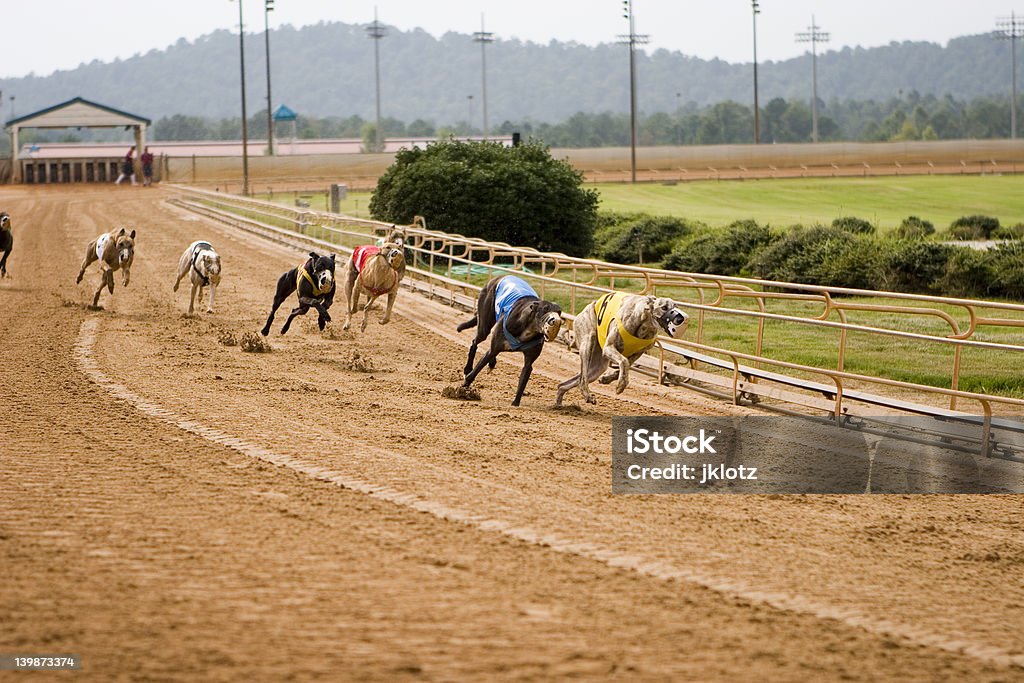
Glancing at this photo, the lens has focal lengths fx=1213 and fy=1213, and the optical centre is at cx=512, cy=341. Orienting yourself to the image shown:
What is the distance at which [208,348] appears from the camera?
46.2 feet

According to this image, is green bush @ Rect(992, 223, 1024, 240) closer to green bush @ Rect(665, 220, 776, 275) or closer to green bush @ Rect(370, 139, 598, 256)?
green bush @ Rect(665, 220, 776, 275)

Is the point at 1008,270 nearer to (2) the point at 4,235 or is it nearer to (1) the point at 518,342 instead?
(1) the point at 518,342

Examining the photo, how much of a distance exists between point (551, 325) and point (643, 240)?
21.1 meters

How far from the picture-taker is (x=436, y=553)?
6160mm

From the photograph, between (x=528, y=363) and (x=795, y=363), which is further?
(x=795, y=363)

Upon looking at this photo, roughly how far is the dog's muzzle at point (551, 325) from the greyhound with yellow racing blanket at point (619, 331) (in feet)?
1.45

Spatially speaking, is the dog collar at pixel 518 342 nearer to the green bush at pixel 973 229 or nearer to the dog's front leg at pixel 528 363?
the dog's front leg at pixel 528 363

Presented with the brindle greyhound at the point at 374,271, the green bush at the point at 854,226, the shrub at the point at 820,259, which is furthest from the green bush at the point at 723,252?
the brindle greyhound at the point at 374,271

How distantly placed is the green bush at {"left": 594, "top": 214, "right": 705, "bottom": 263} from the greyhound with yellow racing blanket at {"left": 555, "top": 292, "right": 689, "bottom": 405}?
19.4m

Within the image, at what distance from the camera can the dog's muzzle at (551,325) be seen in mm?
9992

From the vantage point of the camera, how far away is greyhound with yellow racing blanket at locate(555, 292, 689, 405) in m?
9.70

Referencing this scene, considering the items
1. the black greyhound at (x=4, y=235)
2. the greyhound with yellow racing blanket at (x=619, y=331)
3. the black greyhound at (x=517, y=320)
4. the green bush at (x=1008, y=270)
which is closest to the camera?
the greyhound with yellow racing blanket at (x=619, y=331)

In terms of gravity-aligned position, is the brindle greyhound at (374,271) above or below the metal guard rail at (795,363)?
above

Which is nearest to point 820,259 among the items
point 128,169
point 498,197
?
point 498,197
